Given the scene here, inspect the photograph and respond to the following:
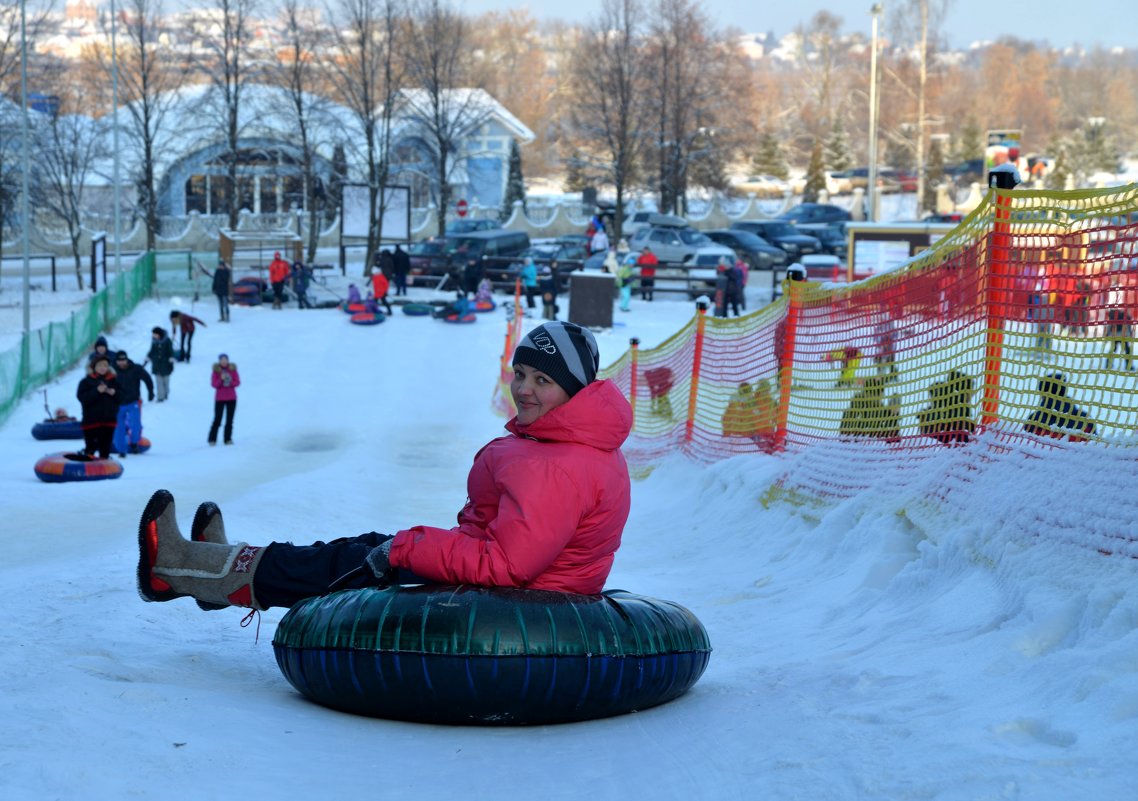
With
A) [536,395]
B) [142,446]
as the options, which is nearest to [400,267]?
[142,446]

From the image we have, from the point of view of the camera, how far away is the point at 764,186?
81.9 m

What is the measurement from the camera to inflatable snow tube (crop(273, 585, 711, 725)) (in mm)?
4445

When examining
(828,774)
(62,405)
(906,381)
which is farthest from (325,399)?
(828,774)

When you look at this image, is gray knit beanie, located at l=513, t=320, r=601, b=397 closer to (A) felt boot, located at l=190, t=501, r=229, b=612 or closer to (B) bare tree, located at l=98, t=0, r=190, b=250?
(A) felt boot, located at l=190, t=501, r=229, b=612

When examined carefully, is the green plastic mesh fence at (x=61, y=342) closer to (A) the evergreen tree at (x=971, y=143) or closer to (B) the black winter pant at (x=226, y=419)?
(B) the black winter pant at (x=226, y=419)

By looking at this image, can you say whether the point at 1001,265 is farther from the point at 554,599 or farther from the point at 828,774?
the point at 828,774

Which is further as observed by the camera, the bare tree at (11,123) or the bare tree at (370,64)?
the bare tree at (370,64)

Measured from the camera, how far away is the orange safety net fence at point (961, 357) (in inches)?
224

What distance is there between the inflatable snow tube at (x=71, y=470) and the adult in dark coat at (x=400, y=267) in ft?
69.0

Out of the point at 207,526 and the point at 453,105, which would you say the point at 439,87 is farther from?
the point at 207,526

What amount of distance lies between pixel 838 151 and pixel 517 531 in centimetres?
8302

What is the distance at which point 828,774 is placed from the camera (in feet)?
11.9

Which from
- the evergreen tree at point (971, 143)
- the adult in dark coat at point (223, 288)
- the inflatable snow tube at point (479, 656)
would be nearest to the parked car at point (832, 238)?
the adult in dark coat at point (223, 288)

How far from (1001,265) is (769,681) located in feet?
8.96
